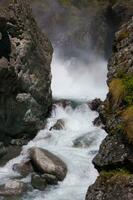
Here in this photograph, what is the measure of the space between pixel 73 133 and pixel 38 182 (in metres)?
9.41

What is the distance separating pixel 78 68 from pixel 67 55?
2.11 metres

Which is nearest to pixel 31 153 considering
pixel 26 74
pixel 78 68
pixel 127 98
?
pixel 26 74

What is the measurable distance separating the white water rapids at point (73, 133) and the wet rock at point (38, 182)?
38cm

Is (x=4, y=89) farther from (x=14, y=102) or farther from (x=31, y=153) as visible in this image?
(x=31, y=153)

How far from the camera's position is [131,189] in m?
9.70

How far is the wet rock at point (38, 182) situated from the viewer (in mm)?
23991

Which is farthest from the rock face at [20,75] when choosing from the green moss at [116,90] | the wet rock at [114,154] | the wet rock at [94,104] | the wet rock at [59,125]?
the wet rock at [114,154]

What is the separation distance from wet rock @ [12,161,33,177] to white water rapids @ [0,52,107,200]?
36 cm

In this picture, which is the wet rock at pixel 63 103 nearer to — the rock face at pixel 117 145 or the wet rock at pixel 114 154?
the rock face at pixel 117 145

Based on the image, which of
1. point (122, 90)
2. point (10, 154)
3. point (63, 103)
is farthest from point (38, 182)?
point (63, 103)

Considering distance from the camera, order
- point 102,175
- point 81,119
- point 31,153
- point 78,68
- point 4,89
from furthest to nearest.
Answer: point 78,68 < point 81,119 < point 4,89 < point 31,153 < point 102,175

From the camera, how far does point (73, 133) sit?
109 feet

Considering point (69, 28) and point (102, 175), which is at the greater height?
point (69, 28)

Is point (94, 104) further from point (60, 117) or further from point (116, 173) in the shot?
point (116, 173)
